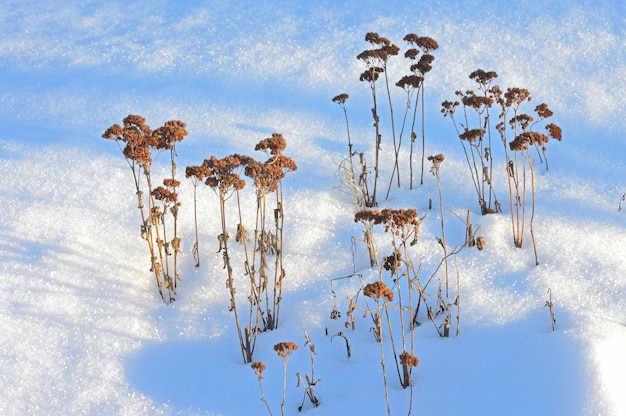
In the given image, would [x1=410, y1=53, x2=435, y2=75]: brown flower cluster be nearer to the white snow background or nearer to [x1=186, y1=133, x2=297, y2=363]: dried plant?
the white snow background

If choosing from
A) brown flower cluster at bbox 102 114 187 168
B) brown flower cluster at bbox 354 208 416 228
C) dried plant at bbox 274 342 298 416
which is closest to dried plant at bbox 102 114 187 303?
brown flower cluster at bbox 102 114 187 168

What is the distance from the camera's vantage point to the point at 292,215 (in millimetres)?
5594

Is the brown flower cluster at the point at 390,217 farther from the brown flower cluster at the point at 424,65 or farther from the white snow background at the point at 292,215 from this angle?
the brown flower cluster at the point at 424,65

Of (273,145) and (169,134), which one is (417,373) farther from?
(169,134)

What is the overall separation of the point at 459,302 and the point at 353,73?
3.51m

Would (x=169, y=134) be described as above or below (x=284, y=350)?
above

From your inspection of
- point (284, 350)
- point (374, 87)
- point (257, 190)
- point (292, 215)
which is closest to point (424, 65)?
point (374, 87)

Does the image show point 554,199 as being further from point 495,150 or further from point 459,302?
point 459,302

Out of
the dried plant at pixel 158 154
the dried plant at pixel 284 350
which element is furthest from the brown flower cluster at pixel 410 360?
the dried plant at pixel 158 154

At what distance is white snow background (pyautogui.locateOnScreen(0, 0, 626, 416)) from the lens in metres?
4.07

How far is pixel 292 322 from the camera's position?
4.64 meters

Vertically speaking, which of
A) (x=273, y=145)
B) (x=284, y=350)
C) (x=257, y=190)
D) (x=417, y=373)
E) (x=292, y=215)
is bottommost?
(x=417, y=373)

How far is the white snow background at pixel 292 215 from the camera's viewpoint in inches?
160

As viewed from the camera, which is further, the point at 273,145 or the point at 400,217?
the point at 273,145
